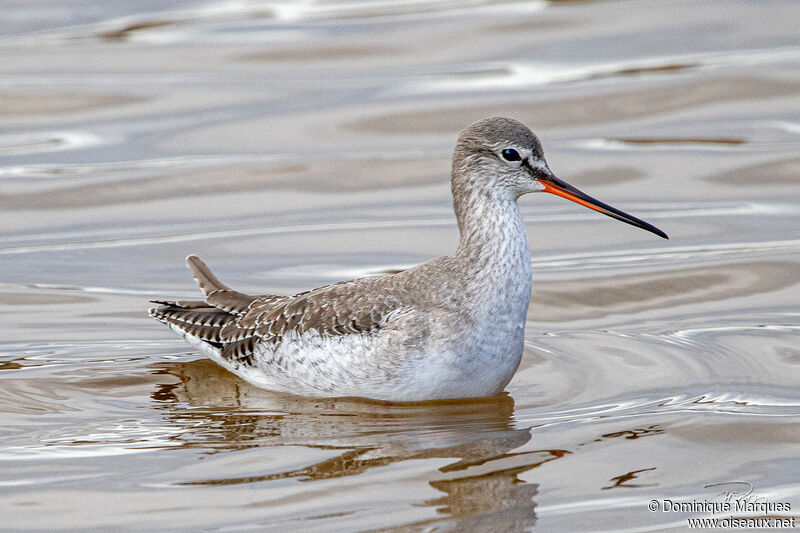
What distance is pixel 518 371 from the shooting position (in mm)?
9430

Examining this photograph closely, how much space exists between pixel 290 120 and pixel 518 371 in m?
7.02

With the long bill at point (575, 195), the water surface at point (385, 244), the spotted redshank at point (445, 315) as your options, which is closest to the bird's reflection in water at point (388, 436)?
the water surface at point (385, 244)

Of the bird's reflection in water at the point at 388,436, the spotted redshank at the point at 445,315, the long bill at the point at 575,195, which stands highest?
the long bill at the point at 575,195

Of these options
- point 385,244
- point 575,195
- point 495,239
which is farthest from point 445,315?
point 385,244

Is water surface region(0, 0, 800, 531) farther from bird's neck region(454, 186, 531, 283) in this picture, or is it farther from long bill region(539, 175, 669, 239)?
long bill region(539, 175, 669, 239)

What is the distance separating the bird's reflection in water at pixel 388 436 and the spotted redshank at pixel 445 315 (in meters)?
0.17

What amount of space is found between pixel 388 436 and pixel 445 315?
90 centimetres

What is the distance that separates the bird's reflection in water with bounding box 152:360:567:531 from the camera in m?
7.23

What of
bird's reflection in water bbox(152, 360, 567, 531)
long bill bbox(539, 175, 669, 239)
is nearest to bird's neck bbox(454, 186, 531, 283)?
long bill bbox(539, 175, 669, 239)

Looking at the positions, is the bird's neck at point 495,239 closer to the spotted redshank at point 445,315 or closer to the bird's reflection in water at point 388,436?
the spotted redshank at point 445,315

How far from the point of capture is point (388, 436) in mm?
8156

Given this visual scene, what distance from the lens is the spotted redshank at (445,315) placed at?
834 centimetres

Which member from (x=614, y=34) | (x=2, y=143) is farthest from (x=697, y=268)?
(x=2, y=143)

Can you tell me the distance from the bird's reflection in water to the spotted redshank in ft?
0.54
